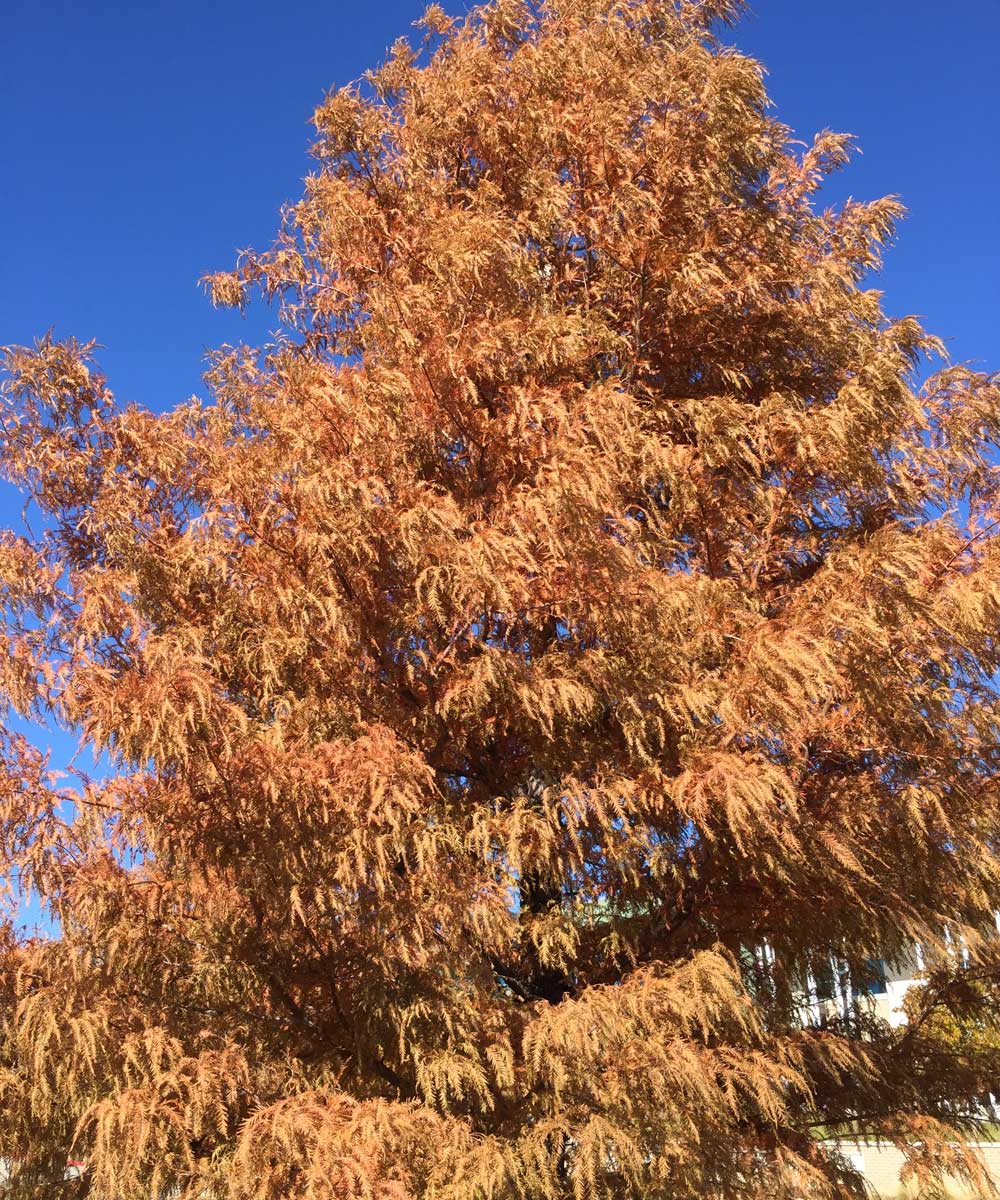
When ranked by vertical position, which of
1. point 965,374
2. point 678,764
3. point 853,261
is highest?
point 853,261

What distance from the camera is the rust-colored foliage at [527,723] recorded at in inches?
122

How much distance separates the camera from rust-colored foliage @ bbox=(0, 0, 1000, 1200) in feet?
10.2

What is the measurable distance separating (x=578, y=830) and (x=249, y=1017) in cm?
134

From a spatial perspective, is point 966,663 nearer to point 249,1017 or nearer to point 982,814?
A: point 982,814

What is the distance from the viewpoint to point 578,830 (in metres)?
3.84

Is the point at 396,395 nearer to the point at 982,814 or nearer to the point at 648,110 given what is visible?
the point at 648,110

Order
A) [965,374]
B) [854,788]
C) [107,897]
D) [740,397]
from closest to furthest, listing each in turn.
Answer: [107,897] → [854,788] → [965,374] → [740,397]

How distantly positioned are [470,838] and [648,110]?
3685mm

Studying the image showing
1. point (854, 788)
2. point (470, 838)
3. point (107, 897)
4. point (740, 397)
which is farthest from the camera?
point (740, 397)

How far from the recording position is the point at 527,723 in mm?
3877

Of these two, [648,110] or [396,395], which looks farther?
[648,110]

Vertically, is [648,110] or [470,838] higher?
[648,110]

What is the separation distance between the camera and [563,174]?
16.8 feet

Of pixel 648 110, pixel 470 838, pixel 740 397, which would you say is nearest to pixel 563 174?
pixel 648 110
